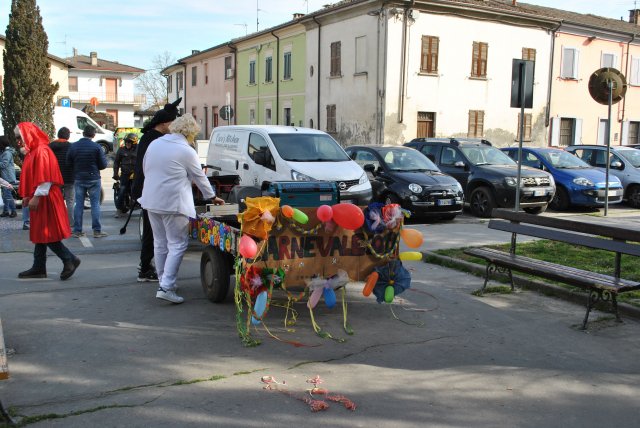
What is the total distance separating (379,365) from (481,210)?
1008 centimetres

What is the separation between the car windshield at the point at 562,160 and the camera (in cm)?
1595

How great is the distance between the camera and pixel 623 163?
17172 mm

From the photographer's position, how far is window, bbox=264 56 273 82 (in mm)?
38344

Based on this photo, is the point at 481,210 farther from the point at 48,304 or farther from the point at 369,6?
the point at 369,6

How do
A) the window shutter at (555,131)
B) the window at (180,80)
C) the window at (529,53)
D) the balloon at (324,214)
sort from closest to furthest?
the balloon at (324,214) < the window at (529,53) < the window shutter at (555,131) < the window at (180,80)

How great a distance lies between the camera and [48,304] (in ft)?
20.9

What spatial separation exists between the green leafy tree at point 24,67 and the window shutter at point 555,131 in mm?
24278

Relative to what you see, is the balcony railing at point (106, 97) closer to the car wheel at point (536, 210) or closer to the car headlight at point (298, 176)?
the car wheel at point (536, 210)

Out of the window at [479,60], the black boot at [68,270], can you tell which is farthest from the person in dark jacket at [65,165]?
the window at [479,60]

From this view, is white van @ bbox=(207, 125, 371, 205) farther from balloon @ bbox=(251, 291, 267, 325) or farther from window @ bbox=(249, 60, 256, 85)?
window @ bbox=(249, 60, 256, 85)

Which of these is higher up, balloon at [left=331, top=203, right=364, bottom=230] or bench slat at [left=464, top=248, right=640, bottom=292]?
balloon at [left=331, top=203, right=364, bottom=230]

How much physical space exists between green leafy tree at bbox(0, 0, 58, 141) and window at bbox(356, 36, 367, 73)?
13.4m

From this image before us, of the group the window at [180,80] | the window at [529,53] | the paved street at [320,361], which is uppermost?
the window at [180,80]

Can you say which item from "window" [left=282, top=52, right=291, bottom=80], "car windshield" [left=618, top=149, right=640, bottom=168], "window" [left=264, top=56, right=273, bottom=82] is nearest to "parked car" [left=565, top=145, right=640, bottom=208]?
"car windshield" [left=618, top=149, right=640, bottom=168]
